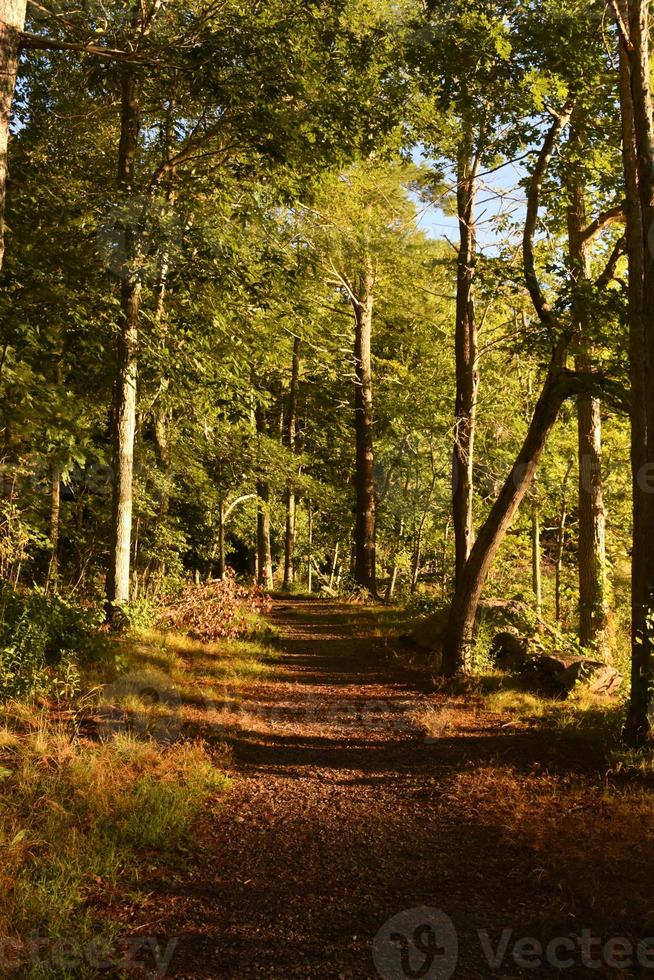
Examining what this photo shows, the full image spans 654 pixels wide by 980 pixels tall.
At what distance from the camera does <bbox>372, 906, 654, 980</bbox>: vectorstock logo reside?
3.39 metres

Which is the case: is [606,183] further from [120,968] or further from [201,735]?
[120,968]

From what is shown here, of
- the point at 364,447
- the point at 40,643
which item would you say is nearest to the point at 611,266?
the point at 40,643

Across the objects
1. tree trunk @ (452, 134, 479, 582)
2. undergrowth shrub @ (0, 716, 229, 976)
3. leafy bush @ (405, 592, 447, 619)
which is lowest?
undergrowth shrub @ (0, 716, 229, 976)

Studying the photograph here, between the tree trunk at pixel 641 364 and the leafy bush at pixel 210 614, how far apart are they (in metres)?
7.24

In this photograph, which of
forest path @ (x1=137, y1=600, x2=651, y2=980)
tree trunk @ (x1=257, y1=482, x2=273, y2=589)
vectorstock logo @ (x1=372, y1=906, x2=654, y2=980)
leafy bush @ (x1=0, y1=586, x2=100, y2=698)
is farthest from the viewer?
tree trunk @ (x1=257, y1=482, x2=273, y2=589)

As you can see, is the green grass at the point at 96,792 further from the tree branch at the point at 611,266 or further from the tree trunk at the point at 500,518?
the tree branch at the point at 611,266

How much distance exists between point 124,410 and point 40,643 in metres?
4.50

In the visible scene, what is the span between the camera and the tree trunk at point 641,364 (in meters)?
6.09

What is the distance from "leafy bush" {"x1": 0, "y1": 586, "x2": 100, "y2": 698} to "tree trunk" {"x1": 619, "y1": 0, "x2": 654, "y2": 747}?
5779 millimetres

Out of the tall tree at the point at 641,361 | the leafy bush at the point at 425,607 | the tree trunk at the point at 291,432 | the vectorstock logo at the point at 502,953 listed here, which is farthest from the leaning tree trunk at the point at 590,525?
the tree trunk at the point at 291,432

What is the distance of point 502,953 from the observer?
3.54m

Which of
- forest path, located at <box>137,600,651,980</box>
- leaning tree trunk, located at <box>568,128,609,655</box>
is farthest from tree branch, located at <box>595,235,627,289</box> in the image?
forest path, located at <box>137,600,651,980</box>

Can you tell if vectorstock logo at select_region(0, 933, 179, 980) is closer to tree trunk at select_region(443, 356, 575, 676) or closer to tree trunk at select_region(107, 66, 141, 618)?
tree trunk at select_region(443, 356, 575, 676)

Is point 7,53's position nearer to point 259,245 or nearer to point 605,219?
point 259,245
